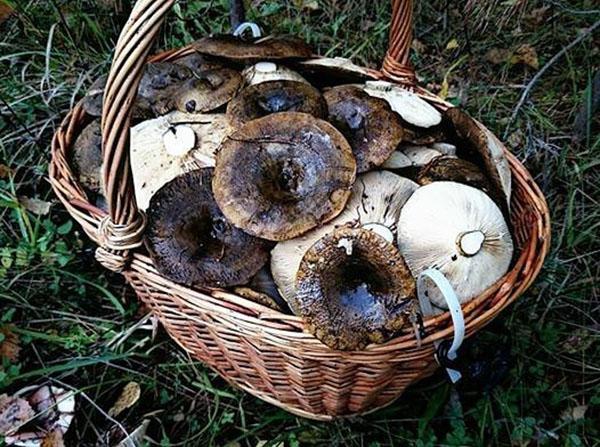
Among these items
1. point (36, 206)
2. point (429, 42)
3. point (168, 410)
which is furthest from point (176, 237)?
point (429, 42)

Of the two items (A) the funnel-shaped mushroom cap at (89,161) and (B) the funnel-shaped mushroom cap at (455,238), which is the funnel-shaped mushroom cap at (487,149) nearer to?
(B) the funnel-shaped mushroom cap at (455,238)

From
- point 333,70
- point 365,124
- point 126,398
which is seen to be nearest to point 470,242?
point 365,124

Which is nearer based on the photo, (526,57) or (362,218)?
(362,218)

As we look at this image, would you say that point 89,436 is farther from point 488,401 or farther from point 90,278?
point 488,401

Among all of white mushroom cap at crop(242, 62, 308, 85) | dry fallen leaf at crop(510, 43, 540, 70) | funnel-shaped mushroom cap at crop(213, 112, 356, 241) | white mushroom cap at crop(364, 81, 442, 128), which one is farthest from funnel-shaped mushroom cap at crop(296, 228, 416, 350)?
dry fallen leaf at crop(510, 43, 540, 70)

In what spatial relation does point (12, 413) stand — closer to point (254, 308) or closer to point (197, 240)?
point (197, 240)

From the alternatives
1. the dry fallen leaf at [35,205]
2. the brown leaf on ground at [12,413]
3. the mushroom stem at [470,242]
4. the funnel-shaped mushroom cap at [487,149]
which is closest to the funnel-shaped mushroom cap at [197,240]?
the mushroom stem at [470,242]
